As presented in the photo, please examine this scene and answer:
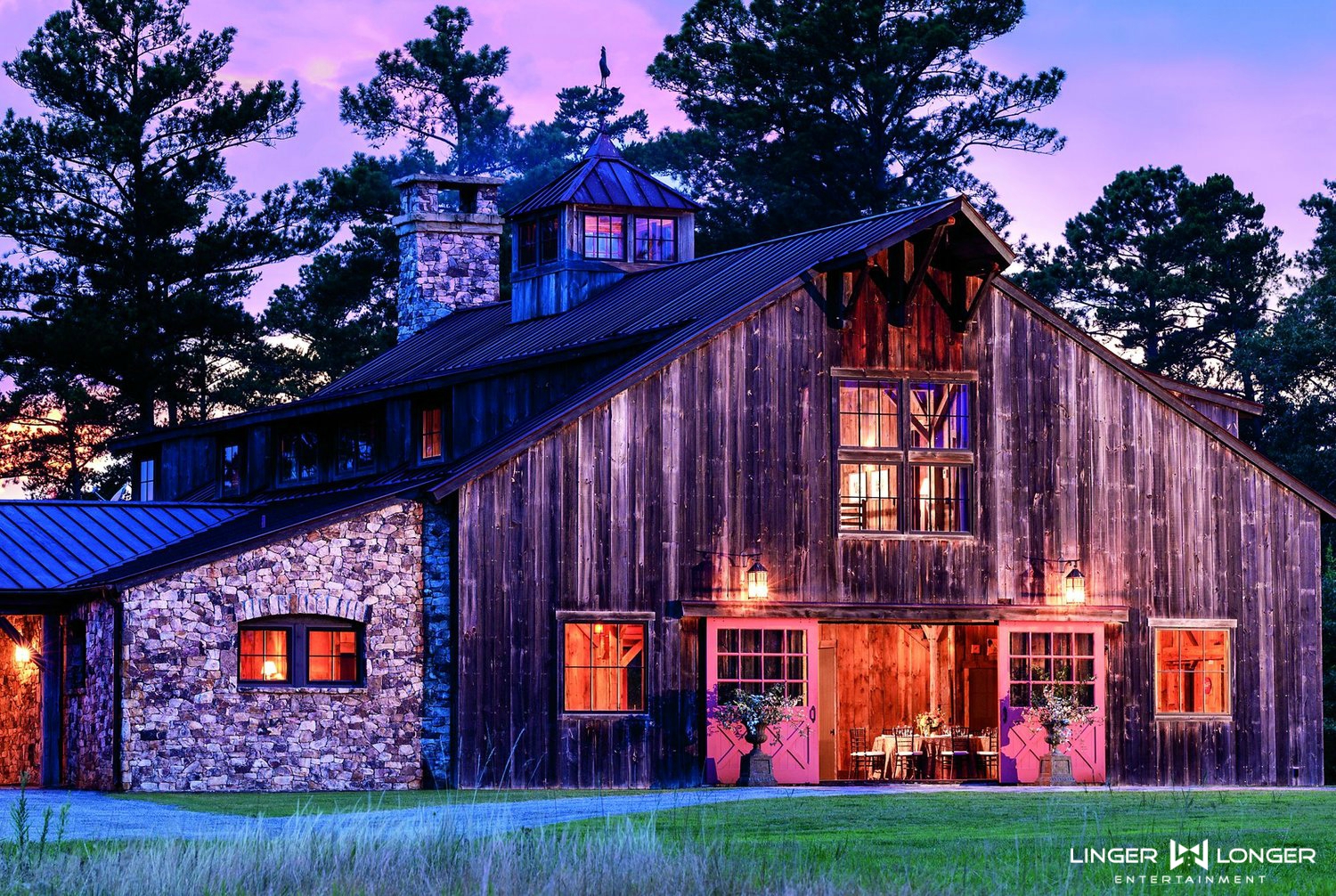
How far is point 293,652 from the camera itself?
26359 millimetres

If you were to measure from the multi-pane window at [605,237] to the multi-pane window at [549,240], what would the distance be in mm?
429

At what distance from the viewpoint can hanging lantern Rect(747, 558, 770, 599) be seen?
2758cm

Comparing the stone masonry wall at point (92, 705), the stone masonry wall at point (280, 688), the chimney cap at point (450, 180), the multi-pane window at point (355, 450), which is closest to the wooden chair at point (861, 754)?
the stone masonry wall at point (280, 688)

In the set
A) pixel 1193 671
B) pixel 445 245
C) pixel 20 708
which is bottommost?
pixel 20 708

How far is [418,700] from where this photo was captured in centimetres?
2684

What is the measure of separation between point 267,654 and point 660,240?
11.3 meters

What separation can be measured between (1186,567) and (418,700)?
32.7 ft

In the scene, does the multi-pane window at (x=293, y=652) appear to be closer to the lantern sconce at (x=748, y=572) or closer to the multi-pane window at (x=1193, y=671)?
the lantern sconce at (x=748, y=572)

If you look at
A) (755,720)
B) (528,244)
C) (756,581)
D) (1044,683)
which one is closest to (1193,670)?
(1044,683)

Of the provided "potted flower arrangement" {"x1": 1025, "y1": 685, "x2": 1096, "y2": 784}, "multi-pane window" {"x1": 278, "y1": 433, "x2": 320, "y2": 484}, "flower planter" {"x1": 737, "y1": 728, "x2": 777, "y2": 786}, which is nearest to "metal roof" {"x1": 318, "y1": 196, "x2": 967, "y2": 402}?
"multi-pane window" {"x1": 278, "y1": 433, "x2": 320, "y2": 484}

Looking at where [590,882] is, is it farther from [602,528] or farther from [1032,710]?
[1032,710]

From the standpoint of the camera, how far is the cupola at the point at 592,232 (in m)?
34.4

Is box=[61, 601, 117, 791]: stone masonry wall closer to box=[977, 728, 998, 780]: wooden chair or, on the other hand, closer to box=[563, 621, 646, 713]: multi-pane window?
box=[563, 621, 646, 713]: multi-pane window

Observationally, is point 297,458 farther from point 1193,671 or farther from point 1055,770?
point 1193,671
